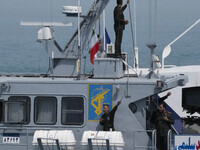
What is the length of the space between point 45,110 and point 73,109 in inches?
33.0

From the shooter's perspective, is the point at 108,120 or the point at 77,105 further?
the point at 77,105

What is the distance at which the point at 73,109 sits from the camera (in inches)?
Result: 589

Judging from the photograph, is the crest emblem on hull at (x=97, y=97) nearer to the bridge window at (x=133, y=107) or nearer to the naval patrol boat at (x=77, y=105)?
the naval patrol boat at (x=77, y=105)

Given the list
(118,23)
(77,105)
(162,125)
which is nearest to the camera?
(162,125)

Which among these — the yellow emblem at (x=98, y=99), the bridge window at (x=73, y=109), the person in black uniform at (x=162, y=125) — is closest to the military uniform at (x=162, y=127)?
the person in black uniform at (x=162, y=125)

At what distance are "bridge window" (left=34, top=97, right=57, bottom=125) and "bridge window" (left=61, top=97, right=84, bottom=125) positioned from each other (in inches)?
12.8

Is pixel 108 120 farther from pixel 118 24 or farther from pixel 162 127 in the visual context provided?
pixel 118 24

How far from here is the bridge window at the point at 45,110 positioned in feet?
49.4

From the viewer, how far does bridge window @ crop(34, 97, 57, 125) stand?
15.1m

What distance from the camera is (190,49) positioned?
63469mm

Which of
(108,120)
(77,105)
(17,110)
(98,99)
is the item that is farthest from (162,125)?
(17,110)

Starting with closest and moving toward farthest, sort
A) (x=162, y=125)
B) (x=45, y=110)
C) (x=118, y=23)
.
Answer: (x=162, y=125), (x=45, y=110), (x=118, y=23)

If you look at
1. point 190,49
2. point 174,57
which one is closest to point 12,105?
point 174,57

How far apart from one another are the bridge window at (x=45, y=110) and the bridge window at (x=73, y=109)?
0.32m
